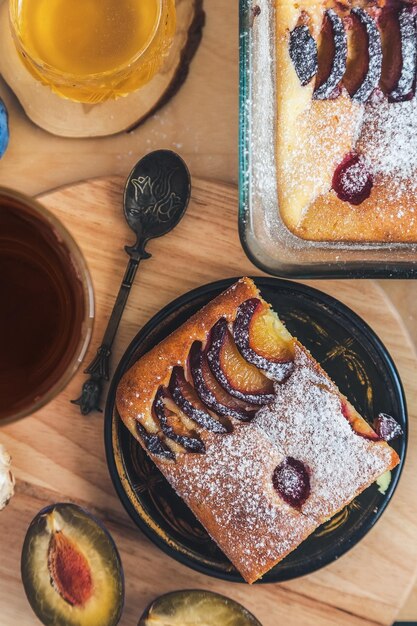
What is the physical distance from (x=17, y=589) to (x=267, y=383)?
27.2 inches

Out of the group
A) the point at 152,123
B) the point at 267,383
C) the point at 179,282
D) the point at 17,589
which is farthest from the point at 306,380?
the point at 17,589

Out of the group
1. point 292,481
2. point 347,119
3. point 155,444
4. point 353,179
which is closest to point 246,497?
point 292,481

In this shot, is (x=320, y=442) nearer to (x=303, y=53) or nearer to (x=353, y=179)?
(x=353, y=179)

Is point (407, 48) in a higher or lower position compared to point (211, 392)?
higher

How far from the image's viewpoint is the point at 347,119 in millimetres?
1540

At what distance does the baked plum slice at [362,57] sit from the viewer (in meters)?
1.48

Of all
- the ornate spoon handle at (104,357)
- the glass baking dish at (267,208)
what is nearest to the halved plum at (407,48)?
the glass baking dish at (267,208)

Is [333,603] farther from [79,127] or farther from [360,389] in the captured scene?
[79,127]

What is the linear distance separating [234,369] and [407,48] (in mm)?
683

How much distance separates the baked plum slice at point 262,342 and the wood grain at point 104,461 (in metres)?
0.11

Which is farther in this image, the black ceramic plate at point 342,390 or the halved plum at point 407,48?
the black ceramic plate at point 342,390

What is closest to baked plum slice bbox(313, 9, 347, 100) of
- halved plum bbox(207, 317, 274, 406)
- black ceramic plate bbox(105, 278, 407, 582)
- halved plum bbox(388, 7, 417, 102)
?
halved plum bbox(388, 7, 417, 102)

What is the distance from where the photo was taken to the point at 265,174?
1.52 meters

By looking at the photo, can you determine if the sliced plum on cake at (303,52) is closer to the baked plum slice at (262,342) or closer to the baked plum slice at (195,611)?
the baked plum slice at (262,342)
